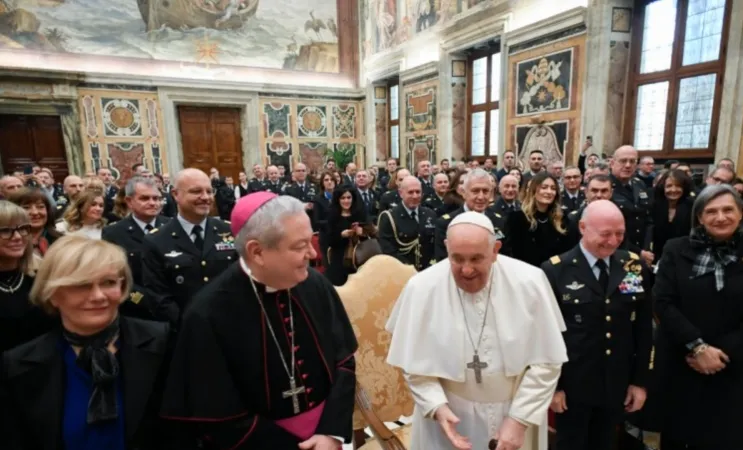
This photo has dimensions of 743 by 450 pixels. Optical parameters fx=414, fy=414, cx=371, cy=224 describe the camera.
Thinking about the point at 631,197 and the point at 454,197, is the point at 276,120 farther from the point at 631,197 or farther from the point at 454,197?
the point at 631,197

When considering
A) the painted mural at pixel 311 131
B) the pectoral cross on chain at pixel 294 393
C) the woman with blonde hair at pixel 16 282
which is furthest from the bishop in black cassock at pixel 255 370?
the painted mural at pixel 311 131

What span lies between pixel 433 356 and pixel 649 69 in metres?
8.53

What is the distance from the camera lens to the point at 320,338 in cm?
177

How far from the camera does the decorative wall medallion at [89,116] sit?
1282cm

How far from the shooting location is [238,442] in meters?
1.54

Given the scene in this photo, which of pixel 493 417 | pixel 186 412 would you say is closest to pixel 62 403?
pixel 186 412

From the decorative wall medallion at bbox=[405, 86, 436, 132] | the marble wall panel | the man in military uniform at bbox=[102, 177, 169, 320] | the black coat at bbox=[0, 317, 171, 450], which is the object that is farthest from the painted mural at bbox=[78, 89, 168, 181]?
the black coat at bbox=[0, 317, 171, 450]

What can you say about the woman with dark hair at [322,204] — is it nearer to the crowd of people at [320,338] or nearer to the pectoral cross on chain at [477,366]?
the crowd of people at [320,338]

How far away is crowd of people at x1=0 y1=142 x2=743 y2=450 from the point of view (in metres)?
1.45

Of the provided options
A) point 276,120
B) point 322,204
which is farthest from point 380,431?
point 276,120

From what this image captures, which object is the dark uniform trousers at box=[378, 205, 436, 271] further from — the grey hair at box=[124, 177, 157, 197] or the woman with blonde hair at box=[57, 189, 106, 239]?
the woman with blonde hair at box=[57, 189, 106, 239]

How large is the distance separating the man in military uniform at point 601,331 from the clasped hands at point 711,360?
31 cm

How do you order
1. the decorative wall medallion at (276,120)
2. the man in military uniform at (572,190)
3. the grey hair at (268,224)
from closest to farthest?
the grey hair at (268,224), the man in military uniform at (572,190), the decorative wall medallion at (276,120)

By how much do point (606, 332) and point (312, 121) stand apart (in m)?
15.1
